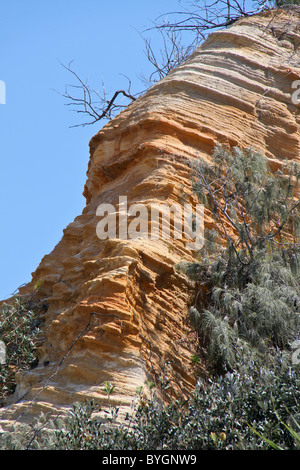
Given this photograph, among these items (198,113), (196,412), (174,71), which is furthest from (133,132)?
(196,412)

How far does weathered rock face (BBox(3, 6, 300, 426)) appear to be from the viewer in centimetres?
637

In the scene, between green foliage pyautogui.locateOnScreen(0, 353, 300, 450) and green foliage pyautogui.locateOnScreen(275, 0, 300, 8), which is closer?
green foliage pyautogui.locateOnScreen(0, 353, 300, 450)

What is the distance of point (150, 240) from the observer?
7.59m

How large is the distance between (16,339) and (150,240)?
7.08 feet

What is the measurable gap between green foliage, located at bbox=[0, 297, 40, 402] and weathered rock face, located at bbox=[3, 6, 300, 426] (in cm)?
22

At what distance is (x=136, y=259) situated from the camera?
7.03 m

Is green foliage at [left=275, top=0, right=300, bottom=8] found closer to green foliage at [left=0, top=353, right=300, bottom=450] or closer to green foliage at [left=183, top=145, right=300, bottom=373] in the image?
green foliage at [left=183, top=145, right=300, bottom=373]

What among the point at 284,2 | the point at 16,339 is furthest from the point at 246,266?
the point at 284,2

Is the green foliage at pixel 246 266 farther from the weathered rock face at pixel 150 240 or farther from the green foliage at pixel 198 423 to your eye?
the green foliage at pixel 198 423

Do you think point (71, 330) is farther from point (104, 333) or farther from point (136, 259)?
point (136, 259)

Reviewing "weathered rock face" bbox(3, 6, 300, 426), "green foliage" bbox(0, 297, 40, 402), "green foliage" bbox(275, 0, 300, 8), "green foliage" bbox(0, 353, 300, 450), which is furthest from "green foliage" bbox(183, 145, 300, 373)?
"green foliage" bbox(275, 0, 300, 8)

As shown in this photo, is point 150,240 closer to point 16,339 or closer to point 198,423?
point 16,339

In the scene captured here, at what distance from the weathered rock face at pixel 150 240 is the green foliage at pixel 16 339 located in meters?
0.22

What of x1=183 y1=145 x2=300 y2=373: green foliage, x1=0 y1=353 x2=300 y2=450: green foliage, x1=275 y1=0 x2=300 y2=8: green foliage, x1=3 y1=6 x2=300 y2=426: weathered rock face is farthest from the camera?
x1=275 y1=0 x2=300 y2=8: green foliage
